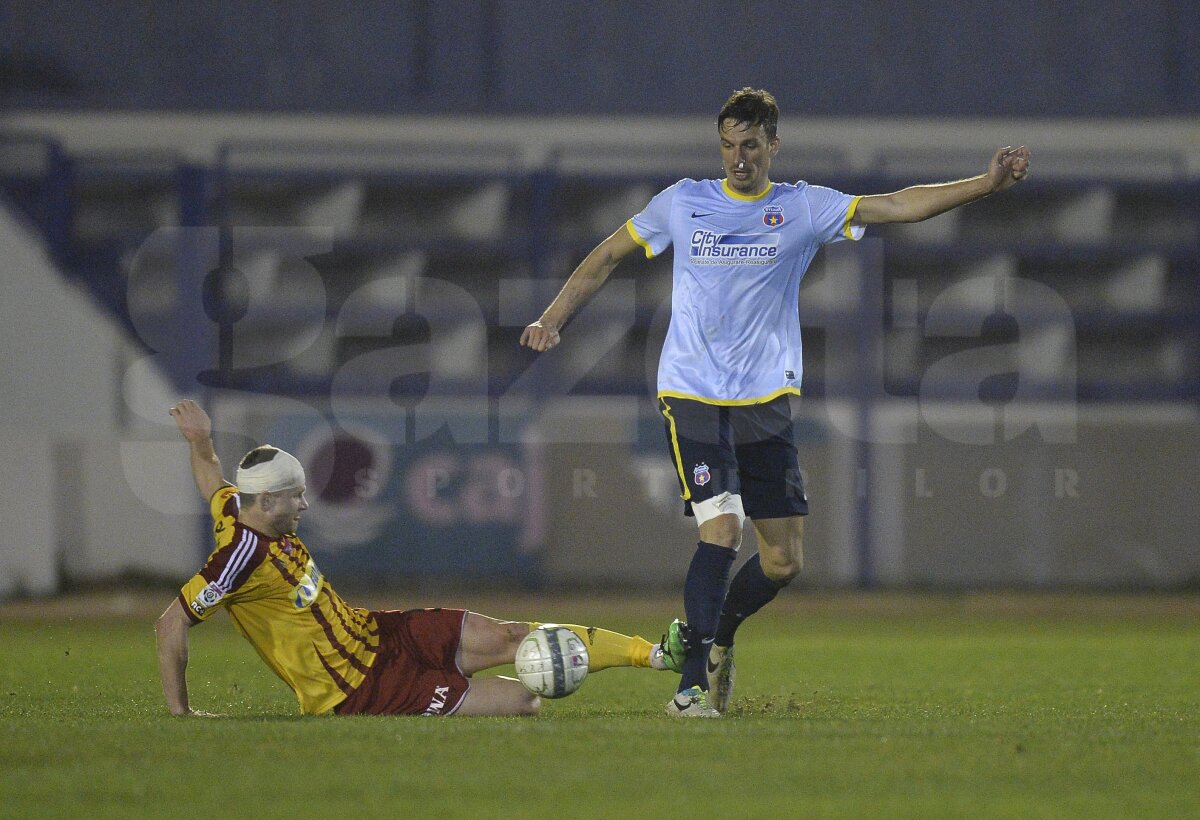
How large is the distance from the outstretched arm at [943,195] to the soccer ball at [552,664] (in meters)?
2.01

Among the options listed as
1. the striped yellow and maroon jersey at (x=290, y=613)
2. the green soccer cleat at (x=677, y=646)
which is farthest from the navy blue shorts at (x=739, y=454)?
the striped yellow and maroon jersey at (x=290, y=613)

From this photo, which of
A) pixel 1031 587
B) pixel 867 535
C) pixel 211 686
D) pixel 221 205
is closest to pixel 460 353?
pixel 221 205

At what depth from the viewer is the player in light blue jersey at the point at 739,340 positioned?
244 inches

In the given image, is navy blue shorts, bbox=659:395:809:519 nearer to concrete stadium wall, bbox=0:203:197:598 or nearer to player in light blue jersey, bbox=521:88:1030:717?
player in light blue jersey, bbox=521:88:1030:717

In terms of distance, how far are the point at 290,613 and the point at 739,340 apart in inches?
78.8

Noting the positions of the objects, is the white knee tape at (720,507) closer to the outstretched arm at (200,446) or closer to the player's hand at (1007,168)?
the player's hand at (1007,168)

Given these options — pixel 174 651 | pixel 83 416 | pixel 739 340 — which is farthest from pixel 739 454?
pixel 83 416

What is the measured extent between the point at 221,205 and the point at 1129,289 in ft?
30.9

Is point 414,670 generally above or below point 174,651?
below

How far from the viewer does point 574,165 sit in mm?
17125

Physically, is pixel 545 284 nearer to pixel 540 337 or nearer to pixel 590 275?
pixel 590 275

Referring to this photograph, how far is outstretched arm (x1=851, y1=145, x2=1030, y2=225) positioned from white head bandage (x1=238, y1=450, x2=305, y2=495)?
2.41 meters

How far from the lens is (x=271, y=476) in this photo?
18.7 ft

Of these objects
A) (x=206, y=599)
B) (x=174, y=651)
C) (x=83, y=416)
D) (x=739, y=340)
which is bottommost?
(x=174, y=651)
